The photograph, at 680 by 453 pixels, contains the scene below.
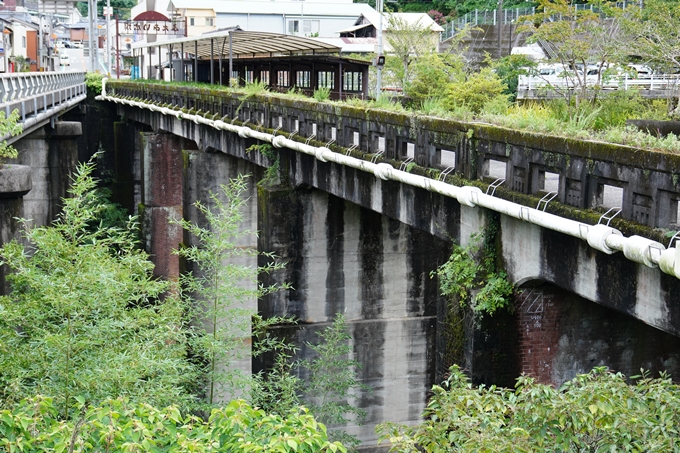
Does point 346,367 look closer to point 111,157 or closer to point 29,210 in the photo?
point 29,210

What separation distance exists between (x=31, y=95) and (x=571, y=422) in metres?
21.6

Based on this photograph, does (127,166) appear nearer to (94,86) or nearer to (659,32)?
(94,86)

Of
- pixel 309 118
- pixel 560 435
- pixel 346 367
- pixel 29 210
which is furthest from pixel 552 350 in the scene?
Answer: pixel 29 210

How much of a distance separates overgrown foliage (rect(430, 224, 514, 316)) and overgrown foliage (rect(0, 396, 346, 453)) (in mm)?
3820

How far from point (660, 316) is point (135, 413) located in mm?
4573

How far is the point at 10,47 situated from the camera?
6238 centimetres

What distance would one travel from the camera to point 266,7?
244 feet

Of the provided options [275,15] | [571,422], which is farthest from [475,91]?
[275,15]

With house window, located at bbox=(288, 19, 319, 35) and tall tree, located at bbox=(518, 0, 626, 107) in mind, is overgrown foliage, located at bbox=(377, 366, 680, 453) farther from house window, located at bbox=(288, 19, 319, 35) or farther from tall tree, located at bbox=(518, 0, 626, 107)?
house window, located at bbox=(288, 19, 319, 35)

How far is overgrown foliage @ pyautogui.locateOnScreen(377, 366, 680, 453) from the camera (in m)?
7.37

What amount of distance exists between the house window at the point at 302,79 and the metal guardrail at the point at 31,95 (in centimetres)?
753

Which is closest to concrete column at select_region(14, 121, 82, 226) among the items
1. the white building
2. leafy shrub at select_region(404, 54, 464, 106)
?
leafy shrub at select_region(404, 54, 464, 106)

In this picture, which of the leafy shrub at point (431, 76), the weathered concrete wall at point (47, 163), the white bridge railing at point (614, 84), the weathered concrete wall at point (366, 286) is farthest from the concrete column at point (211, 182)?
the white bridge railing at point (614, 84)

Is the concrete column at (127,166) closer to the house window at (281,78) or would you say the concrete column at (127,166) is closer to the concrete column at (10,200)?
the house window at (281,78)
